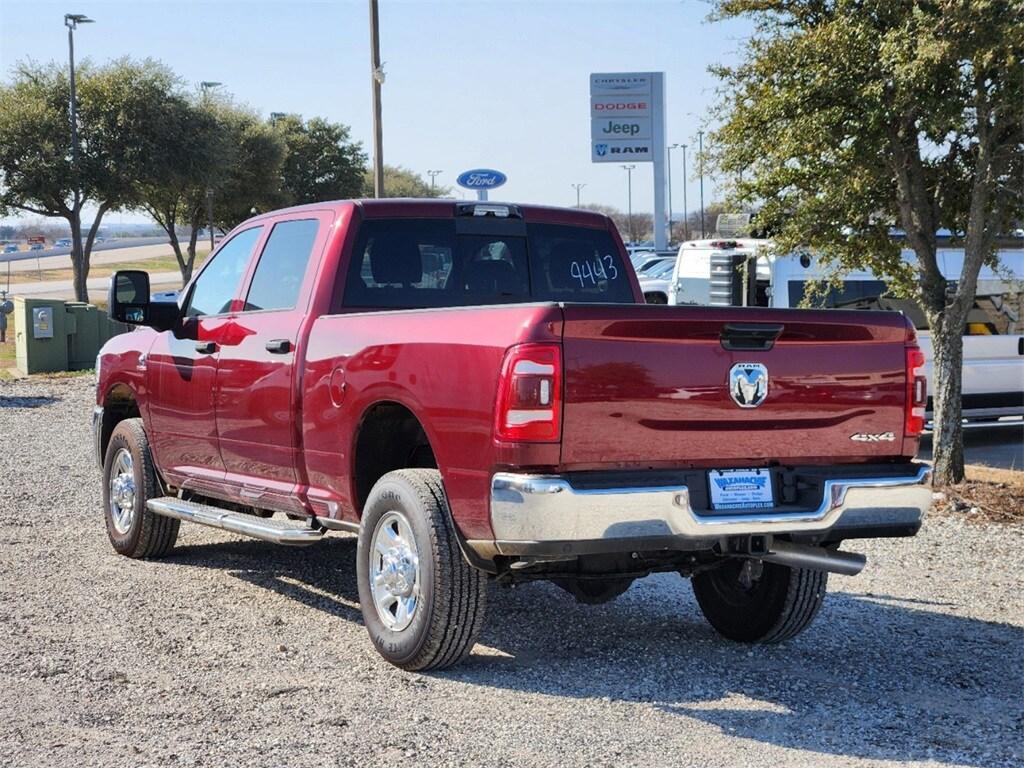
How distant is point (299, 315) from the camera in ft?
21.8

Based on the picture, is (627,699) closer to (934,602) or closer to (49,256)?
(934,602)

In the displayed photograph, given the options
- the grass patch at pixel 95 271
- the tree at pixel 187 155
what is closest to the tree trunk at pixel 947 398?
the tree at pixel 187 155

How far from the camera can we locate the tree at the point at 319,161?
6944 centimetres

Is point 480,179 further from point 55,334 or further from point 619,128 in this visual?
point 619,128

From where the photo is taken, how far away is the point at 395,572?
5883 mm

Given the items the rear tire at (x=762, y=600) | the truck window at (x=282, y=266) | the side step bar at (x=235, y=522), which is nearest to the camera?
the rear tire at (x=762, y=600)

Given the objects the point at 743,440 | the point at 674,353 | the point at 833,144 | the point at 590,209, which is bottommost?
the point at 743,440

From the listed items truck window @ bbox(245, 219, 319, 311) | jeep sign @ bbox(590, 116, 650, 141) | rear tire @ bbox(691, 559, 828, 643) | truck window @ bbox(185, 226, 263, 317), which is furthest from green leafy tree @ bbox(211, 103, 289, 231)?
rear tire @ bbox(691, 559, 828, 643)

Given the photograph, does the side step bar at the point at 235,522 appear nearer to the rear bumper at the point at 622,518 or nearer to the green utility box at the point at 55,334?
the rear bumper at the point at 622,518

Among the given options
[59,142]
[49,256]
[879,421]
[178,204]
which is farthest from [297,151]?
[879,421]

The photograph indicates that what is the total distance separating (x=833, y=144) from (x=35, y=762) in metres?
7.66

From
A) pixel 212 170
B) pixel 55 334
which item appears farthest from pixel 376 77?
pixel 212 170

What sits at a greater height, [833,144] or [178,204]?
[178,204]

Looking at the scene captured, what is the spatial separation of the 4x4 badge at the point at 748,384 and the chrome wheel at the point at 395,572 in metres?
1.42
